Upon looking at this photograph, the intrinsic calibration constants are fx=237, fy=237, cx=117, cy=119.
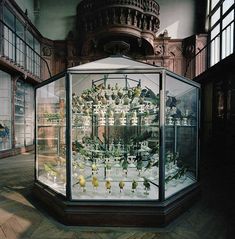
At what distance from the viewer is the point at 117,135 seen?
11.1ft

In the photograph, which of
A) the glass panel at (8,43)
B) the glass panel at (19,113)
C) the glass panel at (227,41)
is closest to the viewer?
the glass panel at (227,41)

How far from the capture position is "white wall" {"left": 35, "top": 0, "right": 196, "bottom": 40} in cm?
877

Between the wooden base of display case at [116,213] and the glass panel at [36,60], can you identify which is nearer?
the wooden base of display case at [116,213]

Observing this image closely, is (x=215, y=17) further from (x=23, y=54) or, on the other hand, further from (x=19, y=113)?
(x=19, y=113)

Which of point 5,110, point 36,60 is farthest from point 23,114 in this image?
point 36,60

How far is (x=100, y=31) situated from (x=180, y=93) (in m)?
4.62

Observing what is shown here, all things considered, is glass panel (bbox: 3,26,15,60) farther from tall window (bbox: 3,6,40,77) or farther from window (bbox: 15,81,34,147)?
window (bbox: 15,81,34,147)

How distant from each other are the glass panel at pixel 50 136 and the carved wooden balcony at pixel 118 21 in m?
3.94

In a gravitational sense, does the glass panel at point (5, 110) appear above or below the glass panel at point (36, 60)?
below

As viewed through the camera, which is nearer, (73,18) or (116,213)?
(116,213)

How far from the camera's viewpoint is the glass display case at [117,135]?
259 cm

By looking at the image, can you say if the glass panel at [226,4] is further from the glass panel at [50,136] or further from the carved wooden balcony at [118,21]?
the glass panel at [50,136]

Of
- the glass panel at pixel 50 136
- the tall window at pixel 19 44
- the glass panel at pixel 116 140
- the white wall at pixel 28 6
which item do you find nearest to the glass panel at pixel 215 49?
the glass panel at pixel 116 140

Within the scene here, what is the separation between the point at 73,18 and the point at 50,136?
6.81 m
